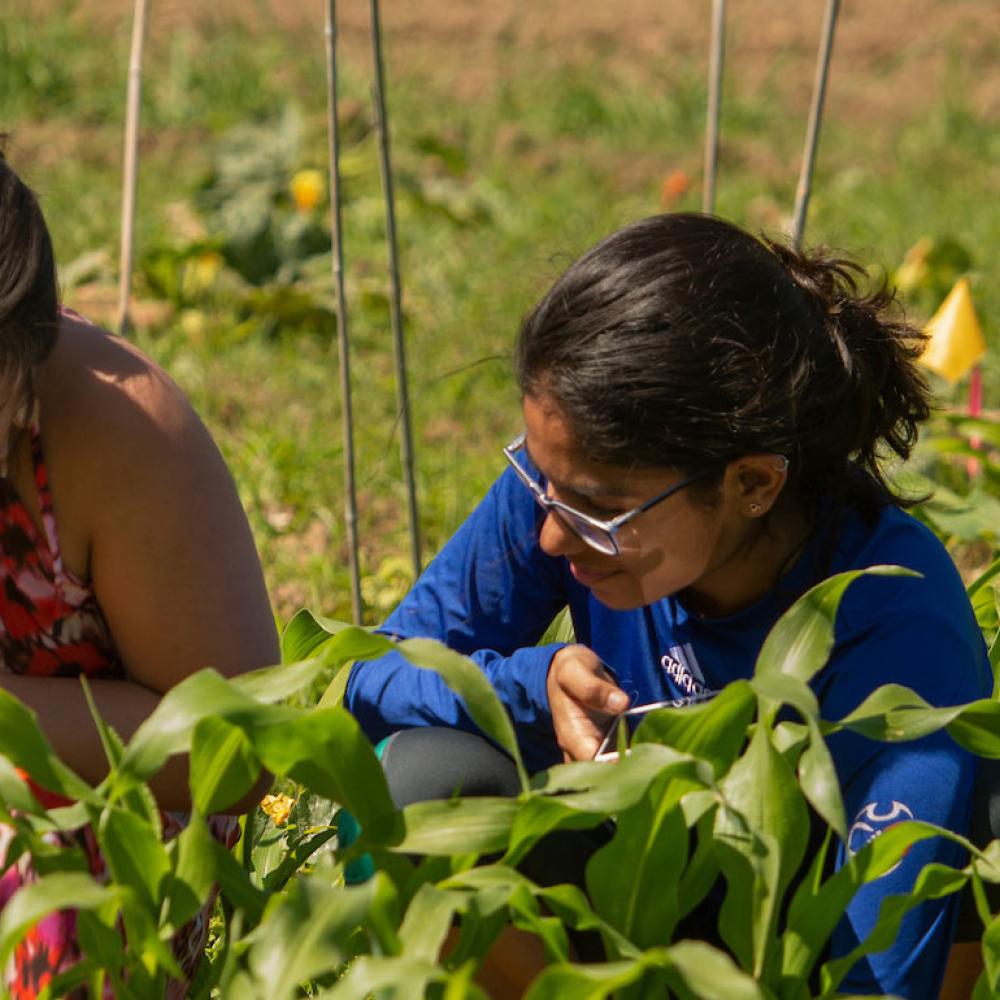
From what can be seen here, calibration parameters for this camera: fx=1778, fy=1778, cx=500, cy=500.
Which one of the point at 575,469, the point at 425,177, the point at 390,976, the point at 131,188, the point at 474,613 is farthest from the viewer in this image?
the point at 425,177

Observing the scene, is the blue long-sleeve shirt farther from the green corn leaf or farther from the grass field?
the green corn leaf

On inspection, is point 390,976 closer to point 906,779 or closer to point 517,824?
point 517,824

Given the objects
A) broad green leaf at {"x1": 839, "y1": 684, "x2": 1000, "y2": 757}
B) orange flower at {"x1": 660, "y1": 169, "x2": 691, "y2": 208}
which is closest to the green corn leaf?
broad green leaf at {"x1": 839, "y1": 684, "x2": 1000, "y2": 757}

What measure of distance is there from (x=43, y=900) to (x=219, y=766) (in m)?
0.22

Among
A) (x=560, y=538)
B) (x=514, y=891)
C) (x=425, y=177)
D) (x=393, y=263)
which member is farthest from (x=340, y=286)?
(x=425, y=177)

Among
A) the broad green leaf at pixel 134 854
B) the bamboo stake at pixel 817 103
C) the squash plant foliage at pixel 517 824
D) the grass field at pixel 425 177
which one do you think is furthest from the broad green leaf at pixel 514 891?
the bamboo stake at pixel 817 103

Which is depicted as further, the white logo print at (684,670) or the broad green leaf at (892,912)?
the white logo print at (684,670)

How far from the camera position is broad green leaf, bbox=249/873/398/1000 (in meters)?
1.15

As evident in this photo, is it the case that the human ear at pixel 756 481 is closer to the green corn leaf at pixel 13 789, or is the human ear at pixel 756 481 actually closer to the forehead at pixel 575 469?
the forehead at pixel 575 469

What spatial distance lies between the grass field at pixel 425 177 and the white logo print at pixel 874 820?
0.77m

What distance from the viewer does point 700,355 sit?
1.57 meters

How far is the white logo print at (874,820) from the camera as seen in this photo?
1.52 m

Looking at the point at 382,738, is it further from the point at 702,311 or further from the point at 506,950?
the point at 702,311

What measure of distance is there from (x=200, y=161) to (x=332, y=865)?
436cm
